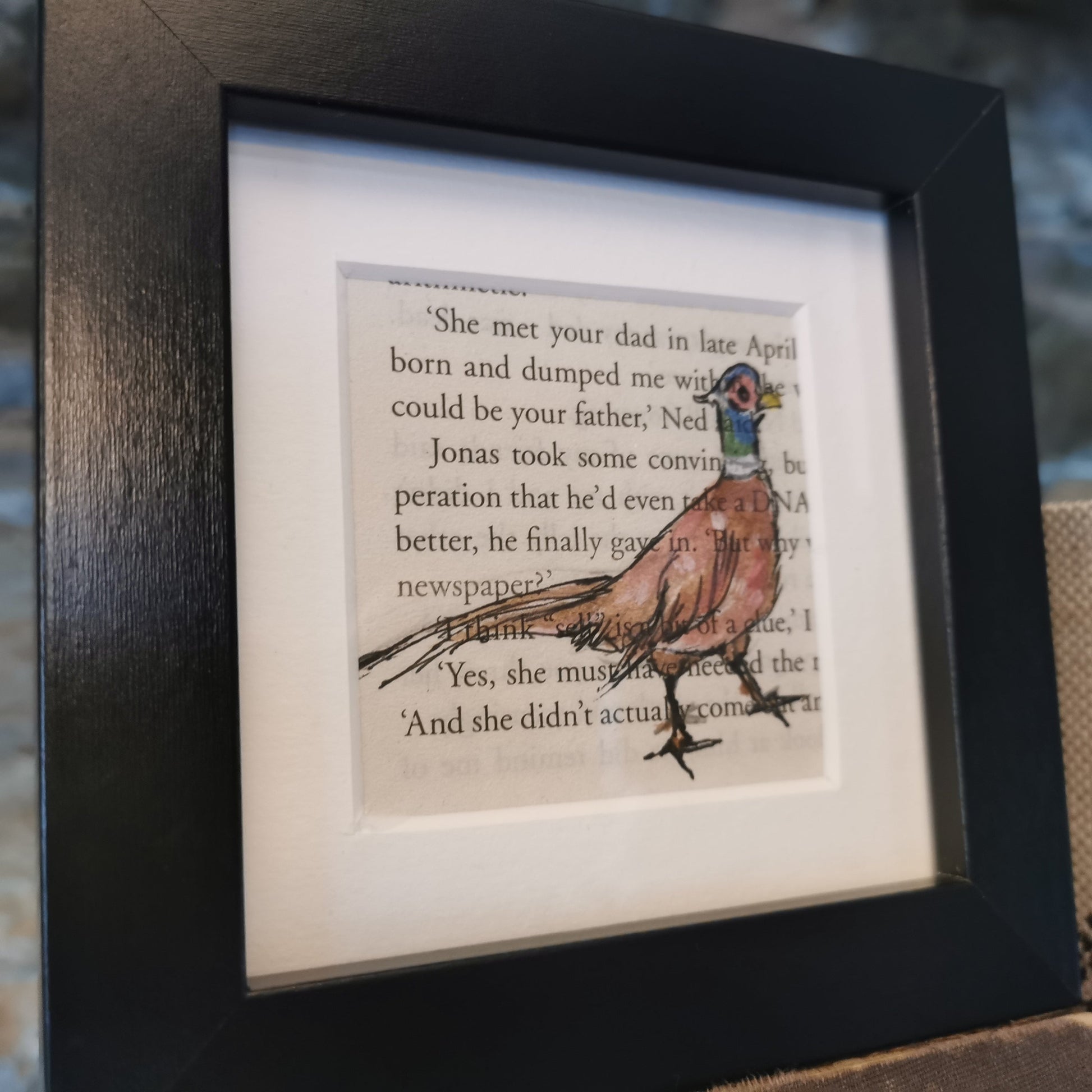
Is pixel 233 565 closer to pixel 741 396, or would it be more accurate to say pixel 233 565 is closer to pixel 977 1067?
pixel 741 396

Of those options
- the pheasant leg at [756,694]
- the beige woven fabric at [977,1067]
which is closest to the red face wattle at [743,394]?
the pheasant leg at [756,694]

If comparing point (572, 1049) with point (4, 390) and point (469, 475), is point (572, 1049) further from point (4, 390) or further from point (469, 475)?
point (4, 390)

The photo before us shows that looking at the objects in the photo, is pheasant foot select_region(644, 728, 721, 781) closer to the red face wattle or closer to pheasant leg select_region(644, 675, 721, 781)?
pheasant leg select_region(644, 675, 721, 781)

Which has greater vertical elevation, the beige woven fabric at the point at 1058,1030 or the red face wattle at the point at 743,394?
the red face wattle at the point at 743,394

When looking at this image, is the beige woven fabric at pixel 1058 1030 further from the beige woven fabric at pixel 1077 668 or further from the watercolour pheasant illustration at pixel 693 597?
the watercolour pheasant illustration at pixel 693 597

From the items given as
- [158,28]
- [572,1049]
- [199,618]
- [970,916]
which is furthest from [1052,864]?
[158,28]

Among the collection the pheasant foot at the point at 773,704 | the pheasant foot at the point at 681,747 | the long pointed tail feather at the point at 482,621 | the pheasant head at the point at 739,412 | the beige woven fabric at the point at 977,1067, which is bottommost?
the beige woven fabric at the point at 977,1067
